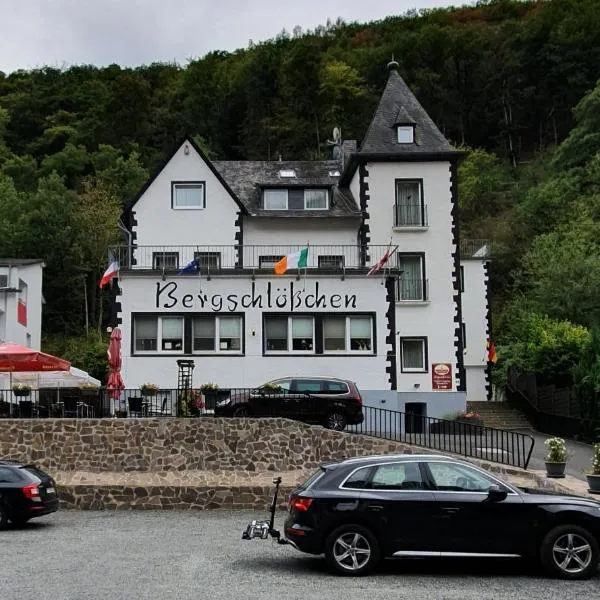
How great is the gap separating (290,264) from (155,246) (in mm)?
6874

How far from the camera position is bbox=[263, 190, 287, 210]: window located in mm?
34719

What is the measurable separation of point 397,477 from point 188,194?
926 inches

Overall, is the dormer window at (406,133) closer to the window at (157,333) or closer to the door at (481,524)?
the window at (157,333)

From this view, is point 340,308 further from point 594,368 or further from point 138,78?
point 138,78

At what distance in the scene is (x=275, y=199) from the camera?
114 ft

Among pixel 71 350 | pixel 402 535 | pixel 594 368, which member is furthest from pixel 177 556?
pixel 71 350

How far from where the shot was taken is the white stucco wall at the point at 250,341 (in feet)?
94.0

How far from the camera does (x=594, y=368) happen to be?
1080 inches

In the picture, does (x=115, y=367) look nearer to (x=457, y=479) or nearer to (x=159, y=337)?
(x=159, y=337)

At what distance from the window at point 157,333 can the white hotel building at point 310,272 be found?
0.12 ft

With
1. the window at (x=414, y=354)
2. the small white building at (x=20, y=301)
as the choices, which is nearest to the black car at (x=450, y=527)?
the window at (x=414, y=354)

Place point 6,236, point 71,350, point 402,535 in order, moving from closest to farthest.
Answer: point 402,535 < point 71,350 < point 6,236

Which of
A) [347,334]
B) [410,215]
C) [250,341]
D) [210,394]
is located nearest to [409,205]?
[410,215]

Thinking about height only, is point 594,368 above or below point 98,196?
below
